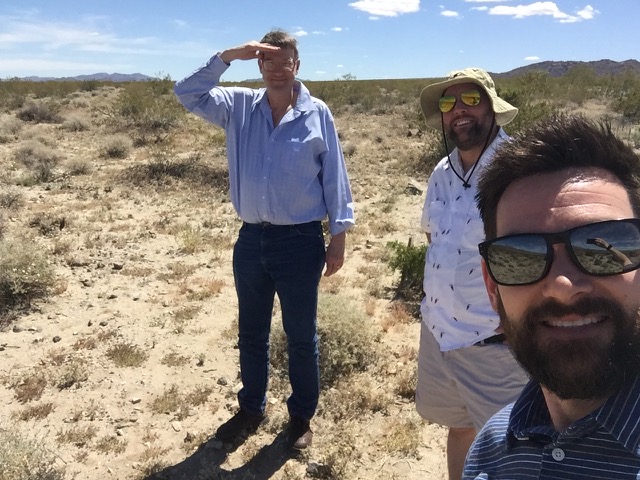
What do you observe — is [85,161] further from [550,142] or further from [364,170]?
[550,142]

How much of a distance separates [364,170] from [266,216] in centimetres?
833

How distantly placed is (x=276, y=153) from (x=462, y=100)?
0.90 m

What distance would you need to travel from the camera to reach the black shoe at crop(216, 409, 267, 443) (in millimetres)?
3070

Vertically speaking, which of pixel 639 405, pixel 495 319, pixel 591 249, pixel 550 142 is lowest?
pixel 495 319

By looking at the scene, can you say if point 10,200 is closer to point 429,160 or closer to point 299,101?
point 299,101

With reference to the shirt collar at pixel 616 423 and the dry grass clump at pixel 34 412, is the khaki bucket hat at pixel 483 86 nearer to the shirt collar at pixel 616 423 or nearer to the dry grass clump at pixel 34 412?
the shirt collar at pixel 616 423

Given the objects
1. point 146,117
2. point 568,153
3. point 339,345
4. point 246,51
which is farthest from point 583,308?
point 146,117

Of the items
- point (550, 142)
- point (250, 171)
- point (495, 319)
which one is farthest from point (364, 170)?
point (550, 142)

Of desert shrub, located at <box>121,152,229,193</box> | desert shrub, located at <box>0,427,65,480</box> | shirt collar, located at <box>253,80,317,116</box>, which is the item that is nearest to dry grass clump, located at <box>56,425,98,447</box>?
desert shrub, located at <box>0,427,65,480</box>

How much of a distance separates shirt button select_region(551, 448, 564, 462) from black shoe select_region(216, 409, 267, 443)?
93.2 inches

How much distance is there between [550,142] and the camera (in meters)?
1.09

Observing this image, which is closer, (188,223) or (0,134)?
(188,223)

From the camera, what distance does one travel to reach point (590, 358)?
940 millimetres

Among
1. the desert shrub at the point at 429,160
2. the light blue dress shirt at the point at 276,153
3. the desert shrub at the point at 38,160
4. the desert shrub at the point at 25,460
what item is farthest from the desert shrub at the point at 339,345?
the desert shrub at the point at 38,160
